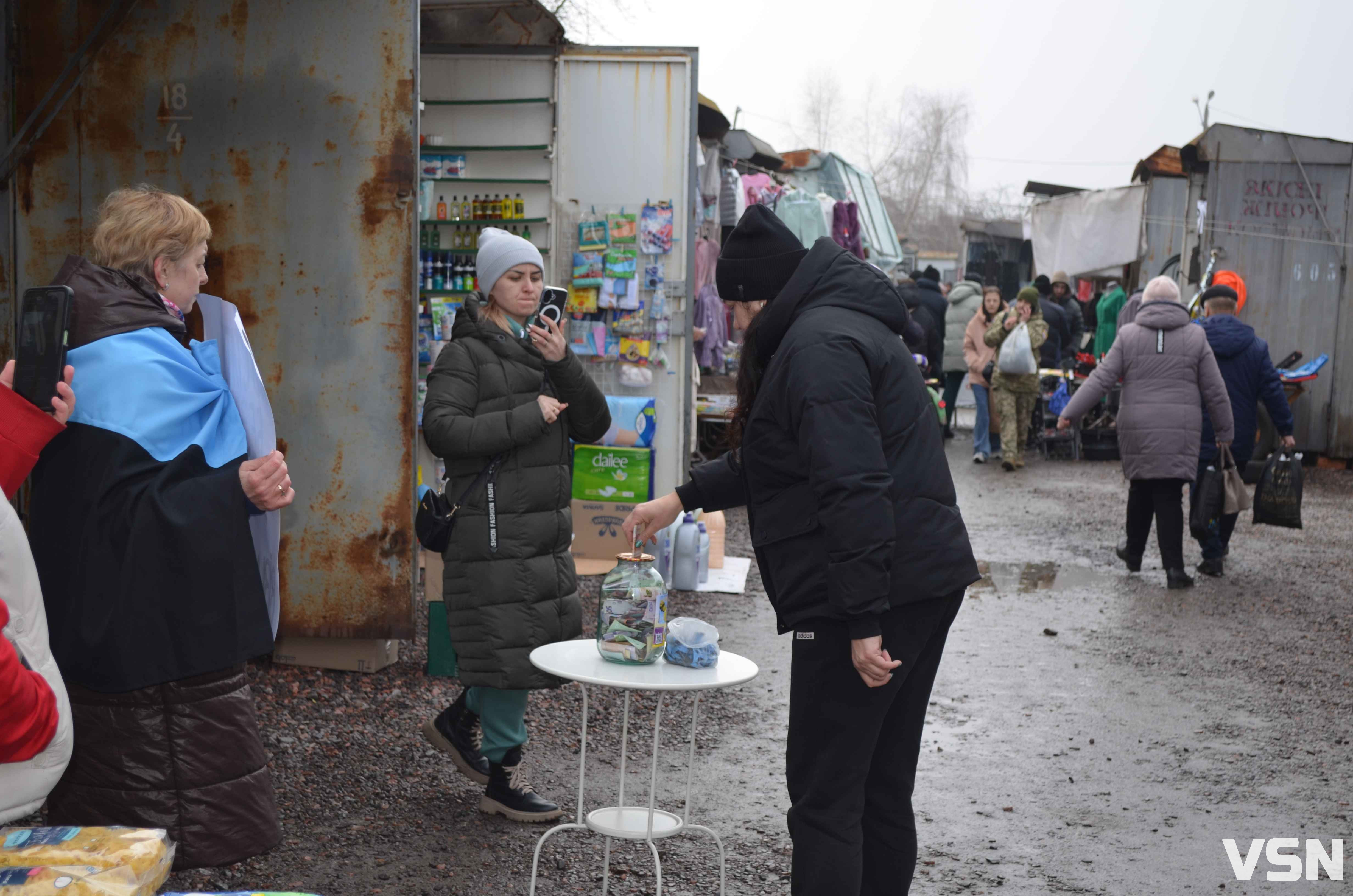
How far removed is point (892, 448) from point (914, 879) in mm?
1733

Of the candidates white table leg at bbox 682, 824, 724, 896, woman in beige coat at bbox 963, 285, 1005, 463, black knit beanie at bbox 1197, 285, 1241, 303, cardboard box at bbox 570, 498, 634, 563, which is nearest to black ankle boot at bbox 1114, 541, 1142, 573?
black knit beanie at bbox 1197, 285, 1241, 303

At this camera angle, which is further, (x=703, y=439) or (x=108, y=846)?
(x=703, y=439)

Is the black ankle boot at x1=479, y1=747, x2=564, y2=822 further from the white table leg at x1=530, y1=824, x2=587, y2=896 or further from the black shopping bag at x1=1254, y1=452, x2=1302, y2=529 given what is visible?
the black shopping bag at x1=1254, y1=452, x2=1302, y2=529

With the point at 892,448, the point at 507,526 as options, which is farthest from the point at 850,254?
the point at 507,526

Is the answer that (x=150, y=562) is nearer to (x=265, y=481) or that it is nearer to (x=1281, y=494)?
(x=265, y=481)

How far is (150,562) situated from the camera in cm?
267

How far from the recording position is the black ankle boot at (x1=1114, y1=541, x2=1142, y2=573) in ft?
29.1

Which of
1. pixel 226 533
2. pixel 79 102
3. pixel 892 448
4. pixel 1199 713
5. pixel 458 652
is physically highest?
pixel 79 102

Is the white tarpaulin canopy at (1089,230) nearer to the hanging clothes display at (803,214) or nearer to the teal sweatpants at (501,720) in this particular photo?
the hanging clothes display at (803,214)

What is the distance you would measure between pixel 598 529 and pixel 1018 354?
6836 millimetres

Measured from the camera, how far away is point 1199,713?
5832 mm

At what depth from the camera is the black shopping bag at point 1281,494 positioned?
8.67m

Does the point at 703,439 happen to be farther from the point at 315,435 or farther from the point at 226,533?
the point at 226,533

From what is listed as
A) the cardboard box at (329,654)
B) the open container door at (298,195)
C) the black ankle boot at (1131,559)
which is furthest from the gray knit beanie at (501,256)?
the black ankle boot at (1131,559)
